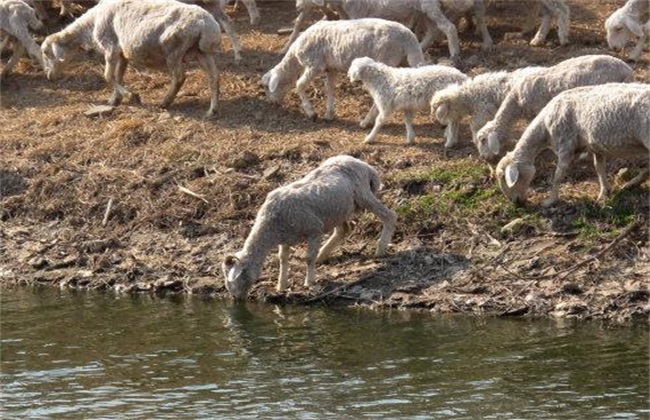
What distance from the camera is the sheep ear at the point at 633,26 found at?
75.3 feet

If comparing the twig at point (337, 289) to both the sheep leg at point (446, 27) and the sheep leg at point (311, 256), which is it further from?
the sheep leg at point (446, 27)

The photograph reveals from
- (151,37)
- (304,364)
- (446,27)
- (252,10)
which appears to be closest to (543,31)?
(446,27)

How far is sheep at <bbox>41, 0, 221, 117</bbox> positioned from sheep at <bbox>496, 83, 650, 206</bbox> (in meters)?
5.28

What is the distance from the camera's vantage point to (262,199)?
65.7ft

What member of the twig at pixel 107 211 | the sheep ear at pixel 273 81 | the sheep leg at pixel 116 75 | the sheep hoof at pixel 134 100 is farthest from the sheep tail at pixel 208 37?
the twig at pixel 107 211

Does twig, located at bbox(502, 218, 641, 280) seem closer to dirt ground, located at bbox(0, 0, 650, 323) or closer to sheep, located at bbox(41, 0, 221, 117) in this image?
dirt ground, located at bbox(0, 0, 650, 323)

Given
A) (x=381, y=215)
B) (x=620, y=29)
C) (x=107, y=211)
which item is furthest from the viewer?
(x=620, y=29)

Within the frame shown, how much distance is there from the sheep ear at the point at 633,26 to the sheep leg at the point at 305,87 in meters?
4.40

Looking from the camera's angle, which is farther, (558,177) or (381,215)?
(558,177)

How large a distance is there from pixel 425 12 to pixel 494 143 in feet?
15.2

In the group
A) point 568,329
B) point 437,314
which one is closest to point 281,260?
point 437,314

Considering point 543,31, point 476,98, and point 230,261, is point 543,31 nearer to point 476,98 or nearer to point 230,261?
point 476,98

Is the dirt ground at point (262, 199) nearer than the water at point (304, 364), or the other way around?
the water at point (304, 364)

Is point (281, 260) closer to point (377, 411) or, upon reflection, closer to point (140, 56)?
point (377, 411)
